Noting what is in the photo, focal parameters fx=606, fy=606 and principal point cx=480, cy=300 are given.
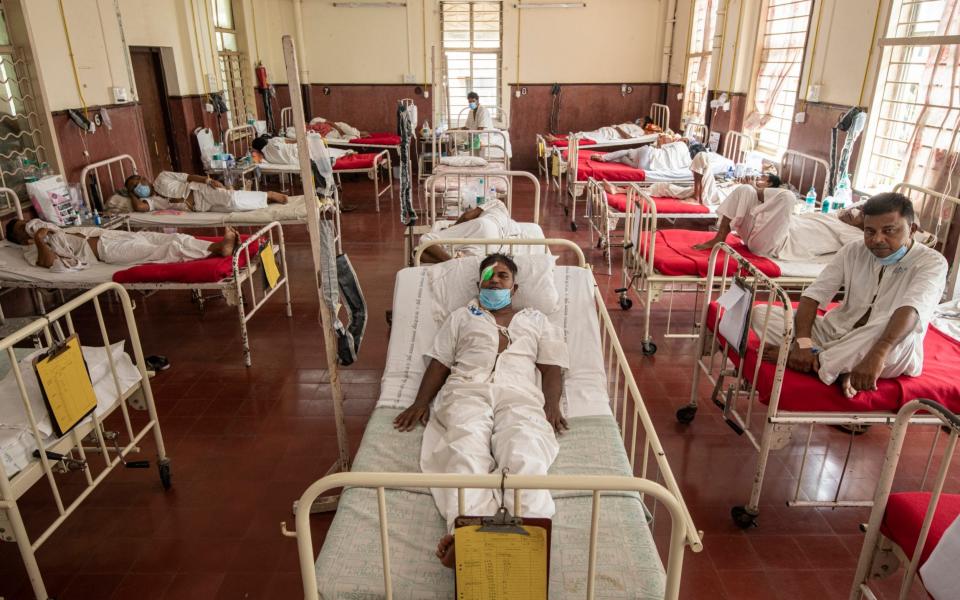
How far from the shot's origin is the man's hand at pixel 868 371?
8.56 feet

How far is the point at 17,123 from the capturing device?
507cm

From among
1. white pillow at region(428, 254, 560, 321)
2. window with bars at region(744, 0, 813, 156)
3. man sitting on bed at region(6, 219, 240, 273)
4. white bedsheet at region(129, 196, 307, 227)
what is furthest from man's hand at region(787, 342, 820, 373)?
window with bars at region(744, 0, 813, 156)

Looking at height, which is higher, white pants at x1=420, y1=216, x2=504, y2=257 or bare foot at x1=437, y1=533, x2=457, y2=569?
white pants at x1=420, y1=216, x2=504, y2=257

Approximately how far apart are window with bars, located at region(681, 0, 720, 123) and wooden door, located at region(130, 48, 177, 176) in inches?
294

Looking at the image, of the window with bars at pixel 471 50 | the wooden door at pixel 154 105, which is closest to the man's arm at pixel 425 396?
the wooden door at pixel 154 105

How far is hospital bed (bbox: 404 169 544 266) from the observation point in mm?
4854

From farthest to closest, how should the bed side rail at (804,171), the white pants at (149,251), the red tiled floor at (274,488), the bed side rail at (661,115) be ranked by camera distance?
the bed side rail at (661,115)
the bed side rail at (804,171)
the white pants at (149,251)
the red tiled floor at (274,488)

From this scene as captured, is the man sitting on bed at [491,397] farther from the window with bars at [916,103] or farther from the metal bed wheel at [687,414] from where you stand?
the window with bars at [916,103]

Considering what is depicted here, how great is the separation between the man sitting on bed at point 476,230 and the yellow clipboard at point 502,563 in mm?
2736

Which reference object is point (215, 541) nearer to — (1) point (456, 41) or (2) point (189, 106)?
(2) point (189, 106)

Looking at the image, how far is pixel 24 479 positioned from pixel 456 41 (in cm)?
1029

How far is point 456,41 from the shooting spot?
11.0 metres

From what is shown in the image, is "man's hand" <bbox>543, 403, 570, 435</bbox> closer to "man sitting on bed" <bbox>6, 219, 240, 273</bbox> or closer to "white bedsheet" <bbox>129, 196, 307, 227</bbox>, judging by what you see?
"man sitting on bed" <bbox>6, 219, 240, 273</bbox>

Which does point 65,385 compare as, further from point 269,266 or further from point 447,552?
point 269,266
